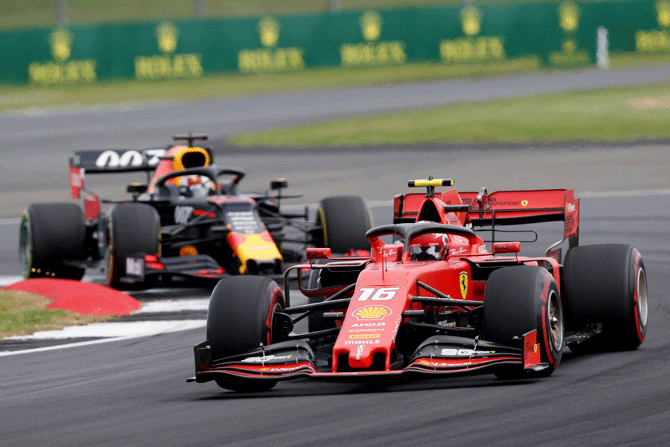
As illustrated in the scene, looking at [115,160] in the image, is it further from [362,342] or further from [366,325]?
[362,342]

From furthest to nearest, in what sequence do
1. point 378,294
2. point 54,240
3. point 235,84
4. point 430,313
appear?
point 235,84, point 54,240, point 430,313, point 378,294

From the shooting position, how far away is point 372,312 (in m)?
9.22

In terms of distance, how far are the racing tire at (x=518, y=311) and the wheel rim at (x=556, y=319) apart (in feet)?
0.50

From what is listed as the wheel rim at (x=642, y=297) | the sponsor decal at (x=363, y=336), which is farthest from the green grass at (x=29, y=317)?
the wheel rim at (x=642, y=297)

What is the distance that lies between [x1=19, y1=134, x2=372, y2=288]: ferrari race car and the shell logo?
6028 millimetres

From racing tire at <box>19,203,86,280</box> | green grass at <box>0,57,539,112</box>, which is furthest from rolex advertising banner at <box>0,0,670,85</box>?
racing tire at <box>19,203,86,280</box>

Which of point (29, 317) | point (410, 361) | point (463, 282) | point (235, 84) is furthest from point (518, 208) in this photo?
point (235, 84)

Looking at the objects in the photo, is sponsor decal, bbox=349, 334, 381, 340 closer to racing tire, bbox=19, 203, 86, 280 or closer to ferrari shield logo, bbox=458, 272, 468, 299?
ferrari shield logo, bbox=458, 272, 468, 299

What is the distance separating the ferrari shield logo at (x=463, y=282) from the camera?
10.2 metres

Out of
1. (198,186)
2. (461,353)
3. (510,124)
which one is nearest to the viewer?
(461,353)

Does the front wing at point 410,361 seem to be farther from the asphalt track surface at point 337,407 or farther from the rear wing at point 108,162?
the rear wing at point 108,162

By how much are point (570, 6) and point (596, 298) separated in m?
34.4

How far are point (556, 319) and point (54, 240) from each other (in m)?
8.83

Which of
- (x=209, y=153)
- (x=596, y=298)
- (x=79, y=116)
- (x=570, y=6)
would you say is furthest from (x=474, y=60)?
(x=596, y=298)
